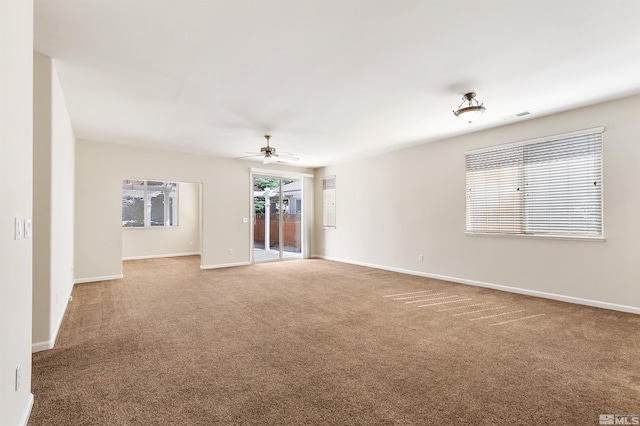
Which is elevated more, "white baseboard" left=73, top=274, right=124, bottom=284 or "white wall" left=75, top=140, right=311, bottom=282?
"white wall" left=75, top=140, right=311, bottom=282

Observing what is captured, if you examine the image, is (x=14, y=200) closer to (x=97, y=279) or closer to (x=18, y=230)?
(x=18, y=230)

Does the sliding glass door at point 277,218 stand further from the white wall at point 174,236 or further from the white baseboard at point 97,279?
the white baseboard at point 97,279

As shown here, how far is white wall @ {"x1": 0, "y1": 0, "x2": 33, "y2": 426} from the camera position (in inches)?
58.8

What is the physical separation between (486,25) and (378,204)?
5031 mm

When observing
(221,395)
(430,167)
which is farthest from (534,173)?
(221,395)

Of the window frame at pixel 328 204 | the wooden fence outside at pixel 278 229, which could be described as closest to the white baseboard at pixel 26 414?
the wooden fence outside at pixel 278 229

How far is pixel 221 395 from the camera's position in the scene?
2.16m

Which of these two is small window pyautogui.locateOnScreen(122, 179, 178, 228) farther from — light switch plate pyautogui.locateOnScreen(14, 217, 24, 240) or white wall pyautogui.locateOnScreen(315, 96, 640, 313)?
light switch plate pyautogui.locateOnScreen(14, 217, 24, 240)

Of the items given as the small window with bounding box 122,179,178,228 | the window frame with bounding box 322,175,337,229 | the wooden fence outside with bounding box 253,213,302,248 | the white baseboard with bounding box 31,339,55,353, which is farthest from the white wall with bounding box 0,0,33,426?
the small window with bounding box 122,179,178,228

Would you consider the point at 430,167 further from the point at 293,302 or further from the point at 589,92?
the point at 293,302

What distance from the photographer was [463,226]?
18.8 ft

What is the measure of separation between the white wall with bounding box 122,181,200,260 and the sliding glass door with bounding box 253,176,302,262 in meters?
2.43

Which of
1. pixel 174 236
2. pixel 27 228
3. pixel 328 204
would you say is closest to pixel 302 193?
pixel 328 204

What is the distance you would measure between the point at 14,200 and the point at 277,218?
711cm
